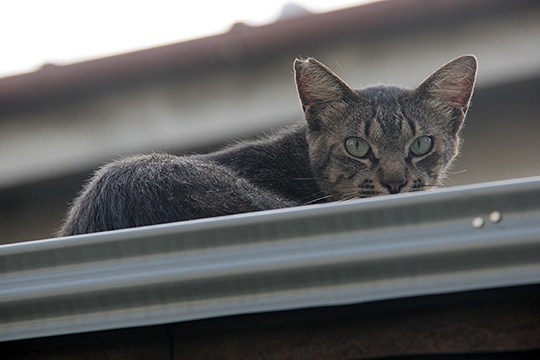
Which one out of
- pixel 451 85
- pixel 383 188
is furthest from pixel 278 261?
pixel 451 85

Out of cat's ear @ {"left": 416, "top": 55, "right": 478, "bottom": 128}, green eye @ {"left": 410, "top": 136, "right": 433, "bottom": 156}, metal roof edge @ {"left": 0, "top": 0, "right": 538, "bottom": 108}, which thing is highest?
metal roof edge @ {"left": 0, "top": 0, "right": 538, "bottom": 108}

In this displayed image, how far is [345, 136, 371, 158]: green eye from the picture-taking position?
331 cm

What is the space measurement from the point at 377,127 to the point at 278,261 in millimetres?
1830

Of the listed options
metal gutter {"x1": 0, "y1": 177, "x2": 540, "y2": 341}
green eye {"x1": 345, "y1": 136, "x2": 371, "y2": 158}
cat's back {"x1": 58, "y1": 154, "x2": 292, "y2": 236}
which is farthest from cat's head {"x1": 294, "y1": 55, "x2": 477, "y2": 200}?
metal gutter {"x1": 0, "y1": 177, "x2": 540, "y2": 341}

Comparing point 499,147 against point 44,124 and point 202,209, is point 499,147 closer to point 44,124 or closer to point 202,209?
point 44,124

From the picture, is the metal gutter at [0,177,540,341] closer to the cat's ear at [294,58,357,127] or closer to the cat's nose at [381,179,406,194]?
the cat's nose at [381,179,406,194]

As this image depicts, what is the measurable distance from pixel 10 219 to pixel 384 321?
4.24 meters

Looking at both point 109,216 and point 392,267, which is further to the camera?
point 109,216

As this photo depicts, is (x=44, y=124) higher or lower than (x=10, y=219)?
higher

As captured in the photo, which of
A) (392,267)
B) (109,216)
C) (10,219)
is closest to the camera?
(392,267)

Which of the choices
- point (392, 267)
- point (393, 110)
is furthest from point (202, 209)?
point (393, 110)

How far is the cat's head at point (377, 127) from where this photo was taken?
326cm

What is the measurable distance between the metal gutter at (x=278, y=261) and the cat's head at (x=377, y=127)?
65.7 inches

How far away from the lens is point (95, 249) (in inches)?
62.9
